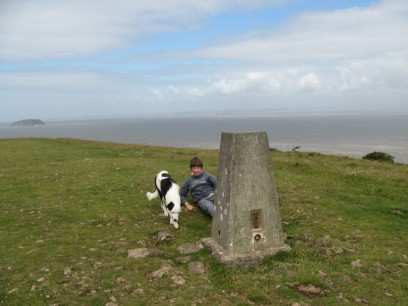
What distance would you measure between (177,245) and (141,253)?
1030mm

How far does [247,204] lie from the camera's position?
27.2 ft

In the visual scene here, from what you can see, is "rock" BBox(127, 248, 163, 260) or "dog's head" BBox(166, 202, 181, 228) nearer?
"rock" BBox(127, 248, 163, 260)

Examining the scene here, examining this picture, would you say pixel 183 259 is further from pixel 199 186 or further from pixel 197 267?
pixel 199 186

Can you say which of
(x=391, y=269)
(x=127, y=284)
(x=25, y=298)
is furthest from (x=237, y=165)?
(x=25, y=298)

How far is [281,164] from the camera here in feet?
69.1

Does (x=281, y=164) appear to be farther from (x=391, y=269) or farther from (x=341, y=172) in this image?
(x=391, y=269)

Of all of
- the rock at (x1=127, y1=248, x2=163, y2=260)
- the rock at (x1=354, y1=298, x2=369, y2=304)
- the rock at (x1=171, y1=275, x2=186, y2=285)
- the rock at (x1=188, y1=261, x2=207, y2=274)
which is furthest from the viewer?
the rock at (x1=127, y1=248, x2=163, y2=260)

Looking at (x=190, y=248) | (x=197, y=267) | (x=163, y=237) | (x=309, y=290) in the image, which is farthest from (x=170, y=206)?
(x=309, y=290)

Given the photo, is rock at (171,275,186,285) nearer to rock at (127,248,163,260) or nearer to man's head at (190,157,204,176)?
rock at (127,248,163,260)

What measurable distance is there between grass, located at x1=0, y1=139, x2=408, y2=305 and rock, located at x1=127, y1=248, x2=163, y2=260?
0.52ft

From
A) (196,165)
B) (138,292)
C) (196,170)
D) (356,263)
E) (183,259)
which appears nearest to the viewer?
(138,292)

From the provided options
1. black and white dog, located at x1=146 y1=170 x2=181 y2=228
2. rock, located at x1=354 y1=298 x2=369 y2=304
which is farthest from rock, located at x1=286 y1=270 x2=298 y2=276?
black and white dog, located at x1=146 y1=170 x2=181 y2=228

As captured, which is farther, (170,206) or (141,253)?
(170,206)

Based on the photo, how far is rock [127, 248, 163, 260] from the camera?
840 cm
